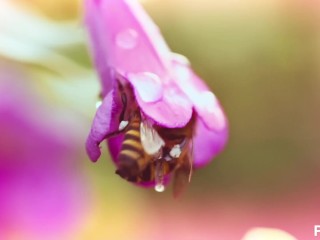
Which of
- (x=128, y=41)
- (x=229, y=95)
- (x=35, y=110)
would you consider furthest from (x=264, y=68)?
(x=35, y=110)

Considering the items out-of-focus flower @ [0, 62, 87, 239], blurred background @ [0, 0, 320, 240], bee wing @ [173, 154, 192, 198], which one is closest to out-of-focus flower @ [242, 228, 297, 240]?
blurred background @ [0, 0, 320, 240]

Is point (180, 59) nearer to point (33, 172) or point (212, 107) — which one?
point (212, 107)

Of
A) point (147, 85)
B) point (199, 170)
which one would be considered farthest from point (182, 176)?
point (147, 85)

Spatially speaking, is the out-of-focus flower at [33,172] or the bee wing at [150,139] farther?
the out-of-focus flower at [33,172]

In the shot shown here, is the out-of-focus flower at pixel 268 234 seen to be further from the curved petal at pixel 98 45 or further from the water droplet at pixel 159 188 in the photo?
the curved petal at pixel 98 45

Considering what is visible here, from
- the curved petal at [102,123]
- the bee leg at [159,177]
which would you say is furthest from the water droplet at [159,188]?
the curved petal at [102,123]

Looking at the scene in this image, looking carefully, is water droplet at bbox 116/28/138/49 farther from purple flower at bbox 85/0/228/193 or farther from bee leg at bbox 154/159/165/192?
bee leg at bbox 154/159/165/192

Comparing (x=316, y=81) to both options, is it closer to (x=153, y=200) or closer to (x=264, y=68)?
(x=264, y=68)

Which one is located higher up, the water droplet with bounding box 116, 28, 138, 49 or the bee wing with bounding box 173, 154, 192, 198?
the water droplet with bounding box 116, 28, 138, 49
